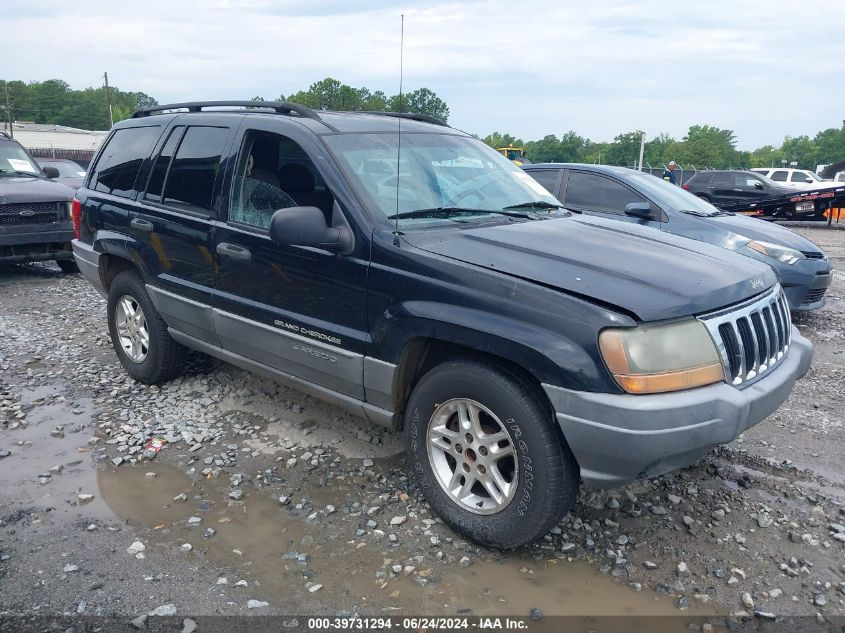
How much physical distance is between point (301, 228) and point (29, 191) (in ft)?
24.5

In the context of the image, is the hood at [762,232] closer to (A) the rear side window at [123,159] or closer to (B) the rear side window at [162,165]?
(B) the rear side window at [162,165]

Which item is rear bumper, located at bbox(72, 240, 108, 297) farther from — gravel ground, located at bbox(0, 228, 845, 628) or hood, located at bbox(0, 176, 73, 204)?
hood, located at bbox(0, 176, 73, 204)

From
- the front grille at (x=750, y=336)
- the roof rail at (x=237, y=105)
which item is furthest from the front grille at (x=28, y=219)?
the front grille at (x=750, y=336)

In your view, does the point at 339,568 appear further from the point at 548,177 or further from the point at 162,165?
the point at 548,177

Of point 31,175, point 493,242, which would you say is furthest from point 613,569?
point 31,175

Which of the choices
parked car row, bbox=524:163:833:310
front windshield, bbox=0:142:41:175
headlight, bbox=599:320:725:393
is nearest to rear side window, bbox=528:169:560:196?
parked car row, bbox=524:163:833:310

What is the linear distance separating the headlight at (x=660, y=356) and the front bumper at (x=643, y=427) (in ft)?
0.16

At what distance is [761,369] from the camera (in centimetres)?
319

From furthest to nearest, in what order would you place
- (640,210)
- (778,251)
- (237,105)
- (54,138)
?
1. (54,138)
2. (778,251)
3. (640,210)
4. (237,105)

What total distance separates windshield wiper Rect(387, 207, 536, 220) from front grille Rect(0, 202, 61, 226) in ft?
24.4

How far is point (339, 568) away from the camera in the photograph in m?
3.11

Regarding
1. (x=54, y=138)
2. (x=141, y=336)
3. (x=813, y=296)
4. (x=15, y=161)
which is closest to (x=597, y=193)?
(x=813, y=296)

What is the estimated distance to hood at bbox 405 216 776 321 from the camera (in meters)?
2.88

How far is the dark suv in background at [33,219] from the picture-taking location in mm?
8906
